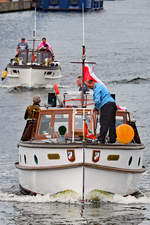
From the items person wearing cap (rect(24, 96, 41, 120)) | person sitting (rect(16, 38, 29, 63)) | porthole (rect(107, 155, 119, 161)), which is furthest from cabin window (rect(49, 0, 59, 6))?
porthole (rect(107, 155, 119, 161))

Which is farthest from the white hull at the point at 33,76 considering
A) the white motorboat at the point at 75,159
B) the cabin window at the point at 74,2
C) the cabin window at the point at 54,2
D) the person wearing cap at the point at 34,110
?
the cabin window at the point at 54,2

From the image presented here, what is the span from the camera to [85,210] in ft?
61.3

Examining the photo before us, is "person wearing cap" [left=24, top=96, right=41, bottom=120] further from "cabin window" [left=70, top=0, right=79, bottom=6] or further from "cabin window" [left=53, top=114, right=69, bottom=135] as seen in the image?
"cabin window" [left=70, top=0, right=79, bottom=6]

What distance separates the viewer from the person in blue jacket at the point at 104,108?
18.8 m

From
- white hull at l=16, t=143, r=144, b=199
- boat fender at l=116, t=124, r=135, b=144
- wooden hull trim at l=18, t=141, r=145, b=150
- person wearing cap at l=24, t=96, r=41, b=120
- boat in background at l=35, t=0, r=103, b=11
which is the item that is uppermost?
boat in background at l=35, t=0, r=103, b=11

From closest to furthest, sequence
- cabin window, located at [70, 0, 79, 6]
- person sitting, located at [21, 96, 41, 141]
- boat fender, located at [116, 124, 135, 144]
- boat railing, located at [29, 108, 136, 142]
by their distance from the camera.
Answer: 1. boat fender, located at [116, 124, 135, 144]
2. boat railing, located at [29, 108, 136, 142]
3. person sitting, located at [21, 96, 41, 141]
4. cabin window, located at [70, 0, 79, 6]

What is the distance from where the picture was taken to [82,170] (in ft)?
59.7

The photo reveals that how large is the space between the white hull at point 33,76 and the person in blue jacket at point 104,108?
24.6 meters

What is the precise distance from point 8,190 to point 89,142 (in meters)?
3.73

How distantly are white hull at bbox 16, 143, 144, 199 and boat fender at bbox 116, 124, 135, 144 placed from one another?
0.64 feet

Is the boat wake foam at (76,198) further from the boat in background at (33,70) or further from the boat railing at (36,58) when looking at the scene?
the boat railing at (36,58)

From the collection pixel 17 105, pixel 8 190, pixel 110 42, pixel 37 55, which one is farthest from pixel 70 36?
pixel 8 190

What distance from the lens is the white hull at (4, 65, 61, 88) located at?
43.5 metres

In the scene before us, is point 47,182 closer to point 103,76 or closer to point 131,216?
point 131,216
